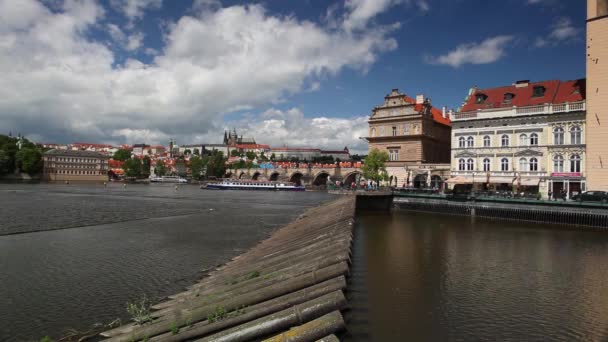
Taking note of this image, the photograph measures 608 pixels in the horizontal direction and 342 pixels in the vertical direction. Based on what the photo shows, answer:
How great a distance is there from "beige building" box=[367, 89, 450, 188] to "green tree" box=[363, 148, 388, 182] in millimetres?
2347

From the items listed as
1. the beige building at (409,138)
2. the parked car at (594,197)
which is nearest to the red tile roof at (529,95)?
the beige building at (409,138)

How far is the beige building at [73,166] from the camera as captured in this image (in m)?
141

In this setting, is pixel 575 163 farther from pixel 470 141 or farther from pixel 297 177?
pixel 297 177

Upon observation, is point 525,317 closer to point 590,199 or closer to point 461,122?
point 590,199

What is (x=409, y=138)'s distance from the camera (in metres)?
62.0

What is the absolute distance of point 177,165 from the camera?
606ft

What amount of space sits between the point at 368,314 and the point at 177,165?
183870 millimetres

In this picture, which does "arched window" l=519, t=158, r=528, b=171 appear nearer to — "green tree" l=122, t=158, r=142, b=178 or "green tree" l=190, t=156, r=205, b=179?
"green tree" l=190, t=156, r=205, b=179

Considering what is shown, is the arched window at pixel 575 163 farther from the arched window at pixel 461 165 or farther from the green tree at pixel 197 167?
the green tree at pixel 197 167

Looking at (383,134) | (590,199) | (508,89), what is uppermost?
(508,89)

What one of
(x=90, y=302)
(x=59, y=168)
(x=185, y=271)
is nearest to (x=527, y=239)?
(x=185, y=271)

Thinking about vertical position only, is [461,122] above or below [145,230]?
above

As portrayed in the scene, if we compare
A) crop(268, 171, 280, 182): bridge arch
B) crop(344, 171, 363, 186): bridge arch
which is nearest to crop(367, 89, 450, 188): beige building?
crop(344, 171, 363, 186): bridge arch

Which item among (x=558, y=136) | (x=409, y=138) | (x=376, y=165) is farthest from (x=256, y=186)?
(x=558, y=136)
